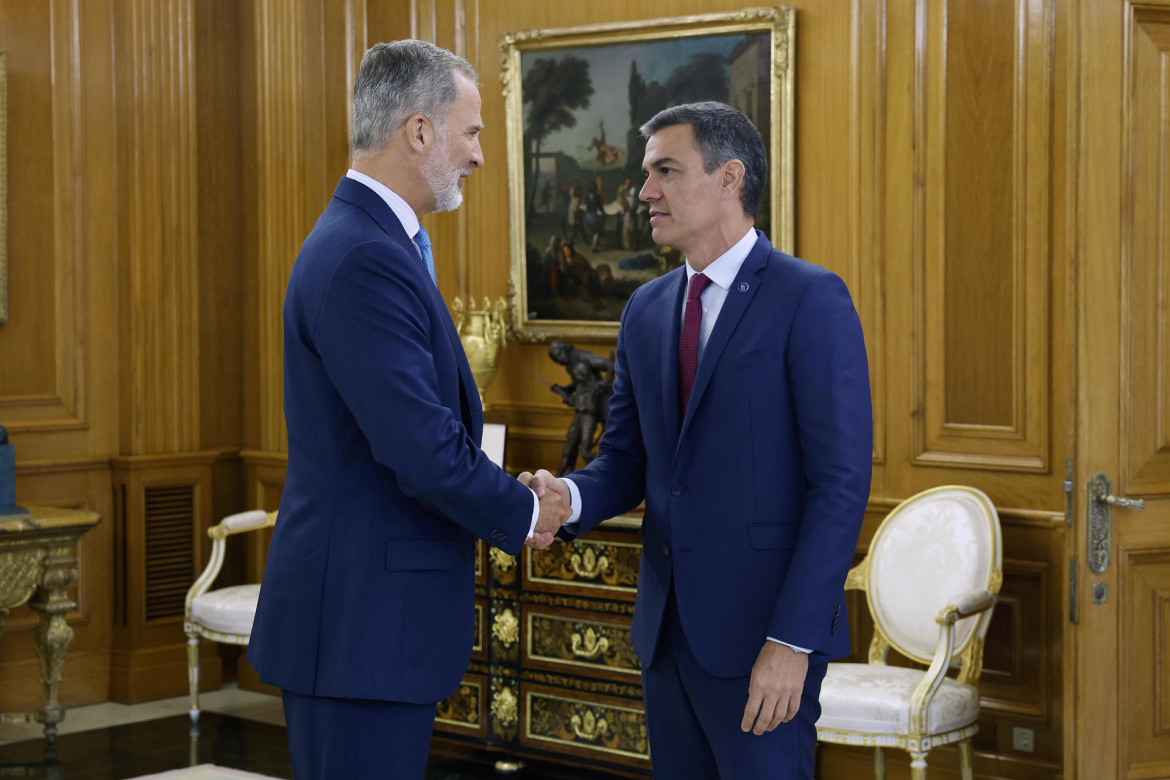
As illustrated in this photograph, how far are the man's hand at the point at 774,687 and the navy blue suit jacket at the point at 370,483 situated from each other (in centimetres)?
55

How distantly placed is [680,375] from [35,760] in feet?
13.0

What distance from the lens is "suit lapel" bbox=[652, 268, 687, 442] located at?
8.30ft

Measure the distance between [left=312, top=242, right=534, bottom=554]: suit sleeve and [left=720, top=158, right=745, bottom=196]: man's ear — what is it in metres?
0.65

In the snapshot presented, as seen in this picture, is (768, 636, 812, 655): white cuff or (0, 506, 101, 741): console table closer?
(768, 636, 812, 655): white cuff

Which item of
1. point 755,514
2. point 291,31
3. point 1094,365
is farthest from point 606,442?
point 291,31

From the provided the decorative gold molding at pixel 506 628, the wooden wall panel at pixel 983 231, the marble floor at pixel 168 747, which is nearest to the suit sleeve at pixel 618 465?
the wooden wall panel at pixel 983 231

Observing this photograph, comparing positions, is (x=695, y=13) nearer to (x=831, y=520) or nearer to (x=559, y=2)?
(x=559, y=2)

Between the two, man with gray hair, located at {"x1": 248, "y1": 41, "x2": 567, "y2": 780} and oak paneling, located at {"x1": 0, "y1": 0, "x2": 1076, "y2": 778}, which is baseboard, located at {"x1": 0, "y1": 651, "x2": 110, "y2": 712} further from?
man with gray hair, located at {"x1": 248, "y1": 41, "x2": 567, "y2": 780}

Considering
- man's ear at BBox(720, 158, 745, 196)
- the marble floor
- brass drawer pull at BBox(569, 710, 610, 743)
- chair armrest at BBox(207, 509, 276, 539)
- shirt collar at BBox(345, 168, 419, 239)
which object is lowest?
the marble floor

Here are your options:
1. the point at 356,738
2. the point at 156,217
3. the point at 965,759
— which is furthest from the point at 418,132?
the point at 156,217

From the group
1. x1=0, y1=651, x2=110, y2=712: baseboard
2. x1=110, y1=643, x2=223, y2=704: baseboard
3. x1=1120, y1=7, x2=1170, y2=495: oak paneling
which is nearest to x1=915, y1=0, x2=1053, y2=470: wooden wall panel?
x1=1120, y1=7, x2=1170, y2=495: oak paneling

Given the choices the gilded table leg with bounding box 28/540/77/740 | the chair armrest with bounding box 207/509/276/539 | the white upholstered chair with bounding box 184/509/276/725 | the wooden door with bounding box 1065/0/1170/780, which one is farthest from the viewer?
the chair armrest with bounding box 207/509/276/539

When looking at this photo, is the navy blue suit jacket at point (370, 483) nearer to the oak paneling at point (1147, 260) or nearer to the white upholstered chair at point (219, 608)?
the oak paneling at point (1147, 260)

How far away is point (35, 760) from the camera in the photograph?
5.28 meters
